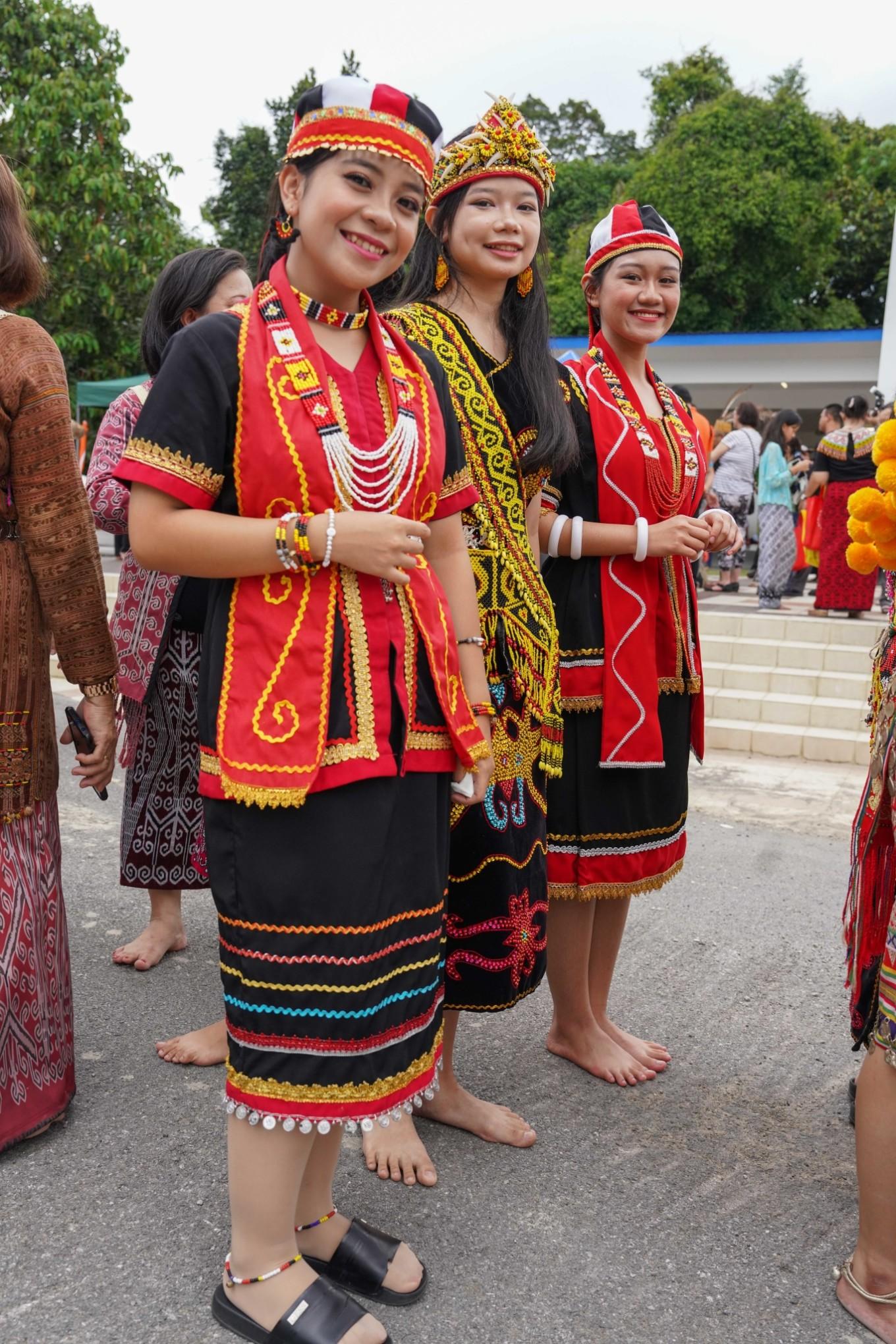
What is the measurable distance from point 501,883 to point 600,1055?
786 mm

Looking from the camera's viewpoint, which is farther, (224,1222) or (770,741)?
(770,741)

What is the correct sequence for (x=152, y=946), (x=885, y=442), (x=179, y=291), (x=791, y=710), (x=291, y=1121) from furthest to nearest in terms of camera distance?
Result: (x=791, y=710) < (x=152, y=946) < (x=179, y=291) < (x=885, y=442) < (x=291, y=1121)

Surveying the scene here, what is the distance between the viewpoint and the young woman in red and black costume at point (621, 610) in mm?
2637

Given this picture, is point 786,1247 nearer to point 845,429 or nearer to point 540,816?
point 540,816

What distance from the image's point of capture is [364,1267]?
1.93 m

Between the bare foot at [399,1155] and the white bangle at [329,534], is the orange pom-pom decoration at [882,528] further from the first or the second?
the bare foot at [399,1155]

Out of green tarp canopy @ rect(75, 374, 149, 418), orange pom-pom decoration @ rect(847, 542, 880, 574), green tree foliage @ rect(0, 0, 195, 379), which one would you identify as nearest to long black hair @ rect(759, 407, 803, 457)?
green tree foliage @ rect(0, 0, 195, 379)

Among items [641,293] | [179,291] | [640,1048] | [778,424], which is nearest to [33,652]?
[179,291]

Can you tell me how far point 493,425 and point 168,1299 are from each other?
1718mm

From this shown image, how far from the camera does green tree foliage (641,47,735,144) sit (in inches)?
1232

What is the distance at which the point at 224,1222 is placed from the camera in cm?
212

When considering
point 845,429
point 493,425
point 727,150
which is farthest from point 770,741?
point 727,150

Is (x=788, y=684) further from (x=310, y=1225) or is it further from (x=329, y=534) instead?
(x=329, y=534)

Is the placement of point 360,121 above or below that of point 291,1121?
above
